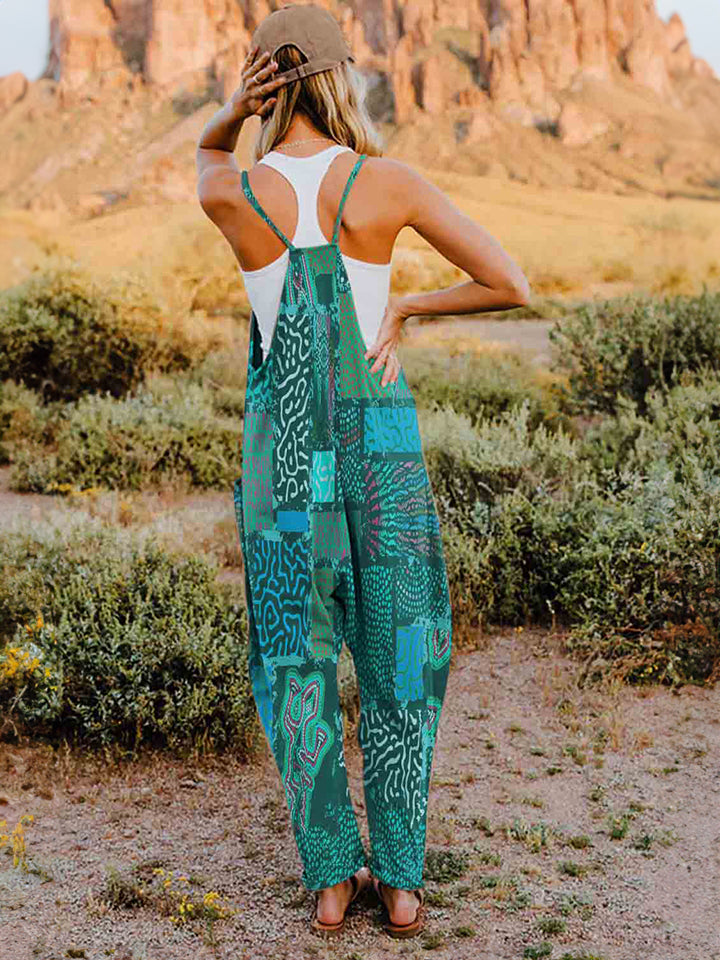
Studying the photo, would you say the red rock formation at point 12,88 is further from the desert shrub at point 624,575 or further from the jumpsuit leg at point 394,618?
the jumpsuit leg at point 394,618

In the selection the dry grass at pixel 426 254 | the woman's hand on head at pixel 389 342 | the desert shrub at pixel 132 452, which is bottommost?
the desert shrub at pixel 132 452

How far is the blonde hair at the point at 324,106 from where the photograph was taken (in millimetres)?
2188

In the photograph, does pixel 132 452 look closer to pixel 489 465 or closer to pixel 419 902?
pixel 489 465

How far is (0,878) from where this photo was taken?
2.87 m

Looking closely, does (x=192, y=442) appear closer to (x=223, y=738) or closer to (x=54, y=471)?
(x=54, y=471)

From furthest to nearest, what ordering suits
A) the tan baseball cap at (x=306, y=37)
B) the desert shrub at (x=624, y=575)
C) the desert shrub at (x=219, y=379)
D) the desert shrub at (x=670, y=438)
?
the desert shrub at (x=219, y=379), the desert shrub at (x=670, y=438), the desert shrub at (x=624, y=575), the tan baseball cap at (x=306, y=37)

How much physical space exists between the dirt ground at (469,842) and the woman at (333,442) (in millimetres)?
292

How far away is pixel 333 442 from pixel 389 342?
0.81ft

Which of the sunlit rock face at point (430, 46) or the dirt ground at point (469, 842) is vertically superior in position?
the sunlit rock face at point (430, 46)

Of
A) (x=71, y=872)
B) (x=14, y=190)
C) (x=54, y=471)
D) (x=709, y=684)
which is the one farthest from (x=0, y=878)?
(x=14, y=190)

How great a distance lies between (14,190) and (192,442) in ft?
128

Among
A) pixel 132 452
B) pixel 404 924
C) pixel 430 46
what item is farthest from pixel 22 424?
pixel 430 46

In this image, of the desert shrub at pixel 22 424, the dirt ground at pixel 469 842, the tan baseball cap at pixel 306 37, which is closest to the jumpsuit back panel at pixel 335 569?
the tan baseball cap at pixel 306 37

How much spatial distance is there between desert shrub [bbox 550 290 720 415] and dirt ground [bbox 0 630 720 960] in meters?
3.51
